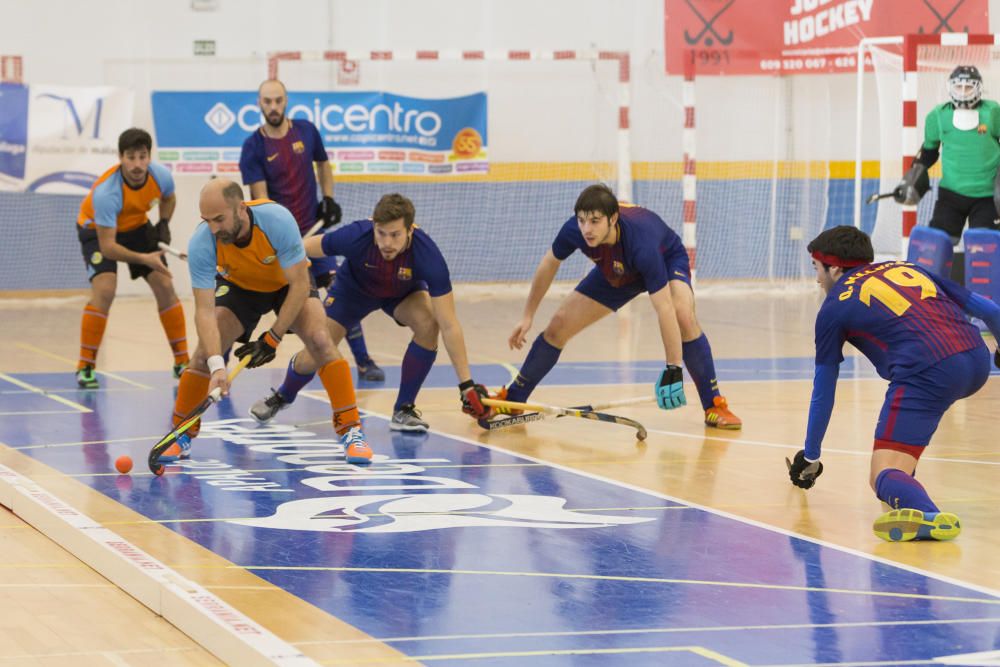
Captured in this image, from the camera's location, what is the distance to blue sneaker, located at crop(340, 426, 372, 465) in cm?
714

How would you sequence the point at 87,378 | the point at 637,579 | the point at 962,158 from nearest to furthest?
the point at 637,579, the point at 87,378, the point at 962,158

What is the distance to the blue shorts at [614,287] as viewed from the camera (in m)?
8.43

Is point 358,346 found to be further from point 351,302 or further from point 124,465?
point 124,465

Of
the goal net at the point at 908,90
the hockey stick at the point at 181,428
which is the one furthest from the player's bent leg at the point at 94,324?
the goal net at the point at 908,90

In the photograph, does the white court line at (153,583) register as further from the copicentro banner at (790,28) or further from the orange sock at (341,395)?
the copicentro banner at (790,28)

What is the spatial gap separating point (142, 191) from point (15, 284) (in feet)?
25.1

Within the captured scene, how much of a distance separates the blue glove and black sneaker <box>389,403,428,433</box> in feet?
4.18

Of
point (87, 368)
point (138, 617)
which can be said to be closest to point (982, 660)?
point (138, 617)

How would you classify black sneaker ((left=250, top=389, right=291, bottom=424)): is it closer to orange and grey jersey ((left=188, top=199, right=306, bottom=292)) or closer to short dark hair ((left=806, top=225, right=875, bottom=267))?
orange and grey jersey ((left=188, top=199, right=306, bottom=292))

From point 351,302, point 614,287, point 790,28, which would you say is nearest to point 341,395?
point 351,302

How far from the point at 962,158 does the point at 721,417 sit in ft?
16.8

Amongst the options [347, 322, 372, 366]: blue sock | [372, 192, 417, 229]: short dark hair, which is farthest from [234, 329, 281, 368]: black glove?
[347, 322, 372, 366]: blue sock

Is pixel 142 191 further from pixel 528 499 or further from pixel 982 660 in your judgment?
pixel 982 660

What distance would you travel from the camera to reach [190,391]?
24.1 ft
